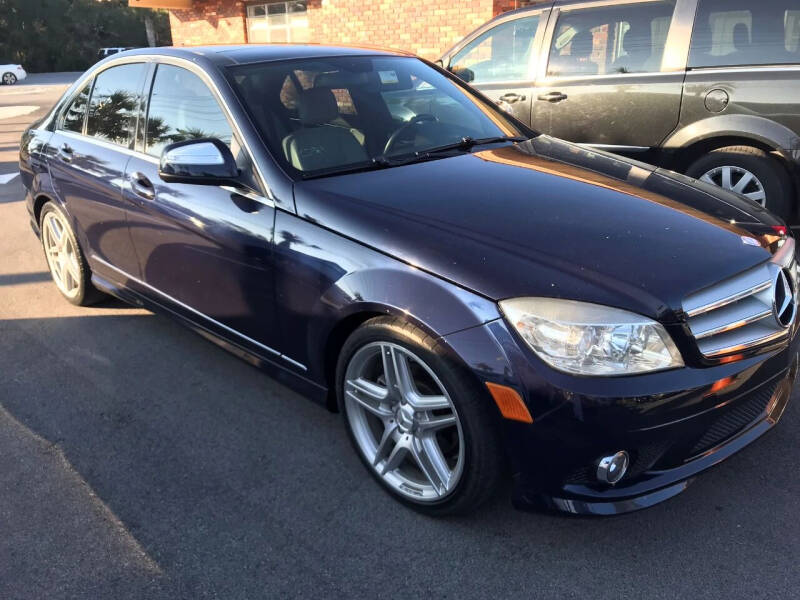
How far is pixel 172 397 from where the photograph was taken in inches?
142

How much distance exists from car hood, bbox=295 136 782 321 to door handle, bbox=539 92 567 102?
293 centimetres

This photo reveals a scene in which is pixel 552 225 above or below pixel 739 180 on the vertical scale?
above

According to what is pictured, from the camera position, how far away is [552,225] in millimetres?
2506

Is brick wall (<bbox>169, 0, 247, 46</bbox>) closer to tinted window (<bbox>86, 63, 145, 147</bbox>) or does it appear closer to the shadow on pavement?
tinted window (<bbox>86, 63, 145, 147</bbox>)

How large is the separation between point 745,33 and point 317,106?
3.59 m

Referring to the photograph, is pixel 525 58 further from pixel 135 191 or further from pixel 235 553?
pixel 235 553

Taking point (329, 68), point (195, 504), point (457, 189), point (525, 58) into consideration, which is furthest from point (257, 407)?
point (525, 58)

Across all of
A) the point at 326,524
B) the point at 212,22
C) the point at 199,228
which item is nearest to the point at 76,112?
the point at 199,228

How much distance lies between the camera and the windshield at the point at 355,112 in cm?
307

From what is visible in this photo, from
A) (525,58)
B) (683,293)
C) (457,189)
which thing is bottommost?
(683,293)

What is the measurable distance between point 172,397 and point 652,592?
7.97ft

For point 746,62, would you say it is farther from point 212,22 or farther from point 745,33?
point 212,22

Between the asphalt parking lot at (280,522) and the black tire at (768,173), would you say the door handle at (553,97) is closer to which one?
the black tire at (768,173)

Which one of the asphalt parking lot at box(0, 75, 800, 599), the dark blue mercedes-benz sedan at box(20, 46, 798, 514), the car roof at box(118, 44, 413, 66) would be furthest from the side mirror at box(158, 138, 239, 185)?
the asphalt parking lot at box(0, 75, 800, 599)
